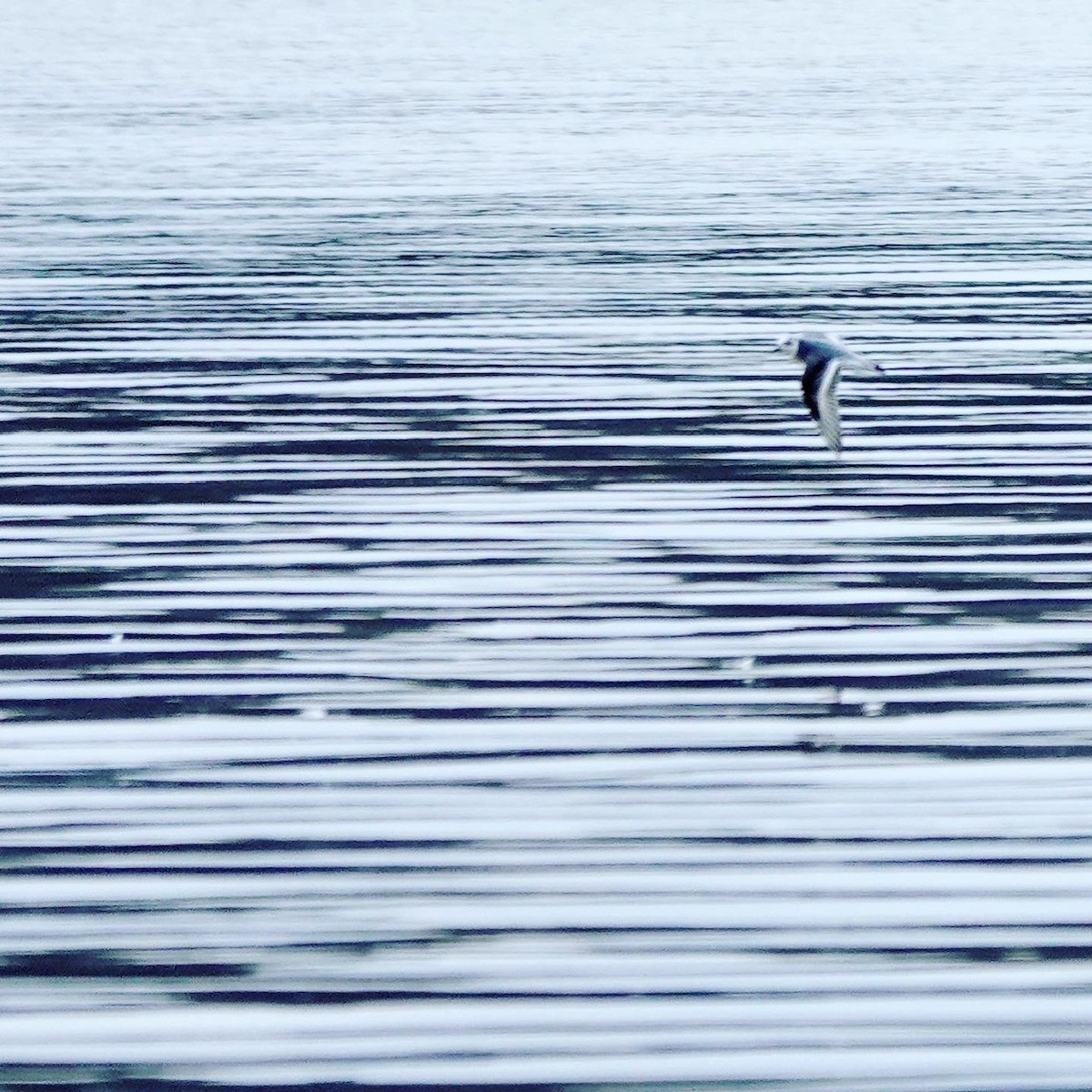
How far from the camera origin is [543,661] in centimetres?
554

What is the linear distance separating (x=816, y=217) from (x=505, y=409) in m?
6.10

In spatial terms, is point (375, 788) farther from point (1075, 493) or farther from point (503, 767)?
point (1075, 493)

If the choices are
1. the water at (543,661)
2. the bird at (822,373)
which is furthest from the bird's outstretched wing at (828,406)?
the water at (543,661)

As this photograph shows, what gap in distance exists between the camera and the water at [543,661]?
3904mm

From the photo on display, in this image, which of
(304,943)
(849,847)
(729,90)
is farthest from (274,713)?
(729,90)

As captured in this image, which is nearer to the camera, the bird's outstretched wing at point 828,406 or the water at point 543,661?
the water at point 543,661

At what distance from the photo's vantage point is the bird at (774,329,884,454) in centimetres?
647

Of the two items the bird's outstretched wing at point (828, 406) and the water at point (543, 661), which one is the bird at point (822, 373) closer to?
the bird's outstretched wing at point (828, 406)

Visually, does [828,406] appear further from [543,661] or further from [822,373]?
[543,661]

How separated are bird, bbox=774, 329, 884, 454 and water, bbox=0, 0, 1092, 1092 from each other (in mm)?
359

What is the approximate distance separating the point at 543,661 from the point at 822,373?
1.54 metres

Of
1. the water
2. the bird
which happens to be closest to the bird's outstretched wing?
the bird

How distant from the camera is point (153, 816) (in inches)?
182

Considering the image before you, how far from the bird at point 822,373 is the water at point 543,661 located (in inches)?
14.1
